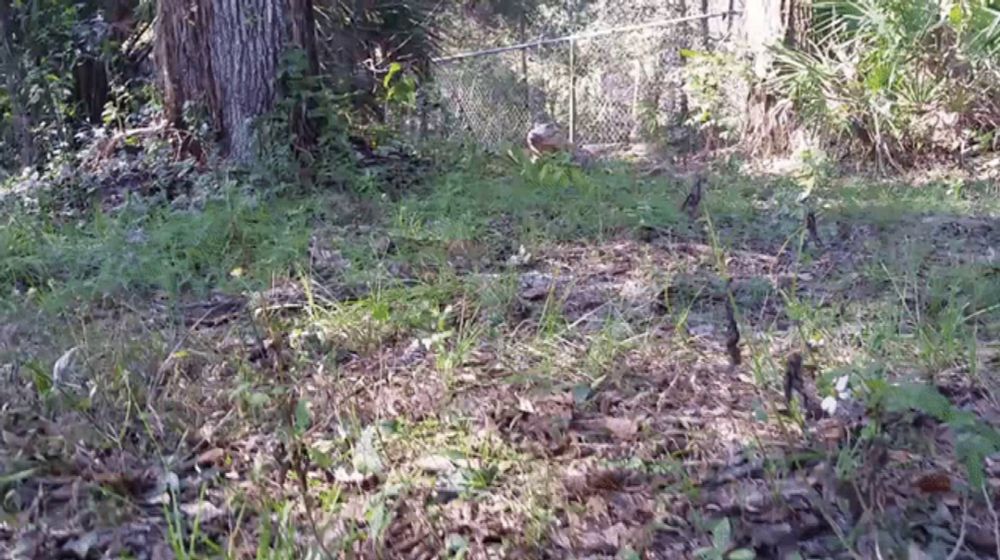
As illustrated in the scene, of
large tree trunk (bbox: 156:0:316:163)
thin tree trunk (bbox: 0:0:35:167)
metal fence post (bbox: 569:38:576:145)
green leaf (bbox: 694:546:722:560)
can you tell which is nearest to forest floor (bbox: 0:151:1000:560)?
green leaf (bbox: 694:546:722:560)

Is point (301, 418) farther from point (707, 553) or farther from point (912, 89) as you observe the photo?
point (912, 89)

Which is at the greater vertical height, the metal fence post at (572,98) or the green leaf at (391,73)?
the green leaf at (391,73)

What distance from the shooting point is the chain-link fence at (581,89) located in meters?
10.0

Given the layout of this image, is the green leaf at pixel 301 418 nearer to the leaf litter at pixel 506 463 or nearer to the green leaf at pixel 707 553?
the leaf litter at pixel 506 463

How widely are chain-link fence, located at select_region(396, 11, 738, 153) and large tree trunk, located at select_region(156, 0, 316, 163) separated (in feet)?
15.1

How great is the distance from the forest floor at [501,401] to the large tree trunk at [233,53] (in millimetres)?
1777

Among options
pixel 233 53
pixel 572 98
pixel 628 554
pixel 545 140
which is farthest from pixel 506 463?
pixel 572 98

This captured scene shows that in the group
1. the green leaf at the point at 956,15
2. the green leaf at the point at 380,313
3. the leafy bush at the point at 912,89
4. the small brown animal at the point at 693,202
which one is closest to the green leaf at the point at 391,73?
the small brown animal at the point at 693,202

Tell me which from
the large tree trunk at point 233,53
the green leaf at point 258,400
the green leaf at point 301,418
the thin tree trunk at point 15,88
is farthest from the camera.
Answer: the thin tree trunk at point 15,88

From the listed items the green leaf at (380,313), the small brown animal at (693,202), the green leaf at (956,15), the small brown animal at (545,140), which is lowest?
the small brown animal at (545,140)

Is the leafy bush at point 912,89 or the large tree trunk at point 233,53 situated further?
the leafy bush at point 912,89

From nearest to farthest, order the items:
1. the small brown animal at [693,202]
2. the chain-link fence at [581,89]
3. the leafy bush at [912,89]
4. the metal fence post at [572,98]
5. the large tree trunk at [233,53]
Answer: the small brown animal at [693,202] < the large tree trunk at [233,53] < the leafy bush at [912,89] < the metal fence post at [572,98] < the chain-link fence at [581,89]

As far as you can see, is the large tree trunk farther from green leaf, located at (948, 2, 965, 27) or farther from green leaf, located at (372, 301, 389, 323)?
green leaf, located at (948, 2, 965, 27)

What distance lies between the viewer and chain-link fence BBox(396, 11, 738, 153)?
32.9 ft
